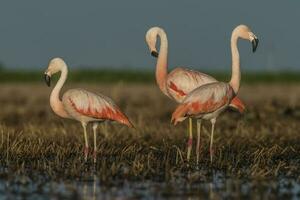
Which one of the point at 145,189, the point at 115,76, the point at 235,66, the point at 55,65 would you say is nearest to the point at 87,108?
the point at 55,65

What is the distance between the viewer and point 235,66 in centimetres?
1170

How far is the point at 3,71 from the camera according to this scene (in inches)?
1967

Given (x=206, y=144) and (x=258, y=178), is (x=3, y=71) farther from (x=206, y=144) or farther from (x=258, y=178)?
(x=258, y=178)

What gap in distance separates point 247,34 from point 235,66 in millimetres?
474

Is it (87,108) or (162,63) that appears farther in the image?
(162,63)

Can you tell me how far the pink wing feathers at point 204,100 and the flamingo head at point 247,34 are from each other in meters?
0.87

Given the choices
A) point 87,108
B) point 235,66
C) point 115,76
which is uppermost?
point 235,66

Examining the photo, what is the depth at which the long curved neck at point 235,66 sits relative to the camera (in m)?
11.6

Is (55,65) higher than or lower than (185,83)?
higher

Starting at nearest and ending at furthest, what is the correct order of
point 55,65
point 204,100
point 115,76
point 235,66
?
point 204,100
point 235,66
point 55,65
point 115,76

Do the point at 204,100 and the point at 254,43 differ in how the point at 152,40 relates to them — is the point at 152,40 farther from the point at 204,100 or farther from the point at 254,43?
the point at 204,100

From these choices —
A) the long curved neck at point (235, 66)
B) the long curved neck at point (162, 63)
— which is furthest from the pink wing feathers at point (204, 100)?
the long curved neck at point (162, 63)

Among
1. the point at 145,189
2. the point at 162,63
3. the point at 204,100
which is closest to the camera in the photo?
the point at 145,189

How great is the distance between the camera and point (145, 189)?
28.7ft
